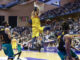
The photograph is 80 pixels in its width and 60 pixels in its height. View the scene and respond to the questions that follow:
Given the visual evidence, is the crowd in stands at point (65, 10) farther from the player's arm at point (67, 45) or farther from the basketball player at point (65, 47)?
the player's arm at point (67, 45)

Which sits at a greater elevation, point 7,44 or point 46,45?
point 7,44

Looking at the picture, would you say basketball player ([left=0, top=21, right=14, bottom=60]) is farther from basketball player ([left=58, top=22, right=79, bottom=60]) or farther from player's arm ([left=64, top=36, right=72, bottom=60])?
player's arm ([left=64, top=36, right=72, bottom=60])

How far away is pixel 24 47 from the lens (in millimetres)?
11734

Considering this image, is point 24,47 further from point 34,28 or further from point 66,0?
point 66,0

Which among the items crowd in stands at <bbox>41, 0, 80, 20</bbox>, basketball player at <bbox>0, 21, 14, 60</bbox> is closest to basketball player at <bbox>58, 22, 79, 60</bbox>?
basketball player at <bbox>0, 21, 14, 60</bbox>

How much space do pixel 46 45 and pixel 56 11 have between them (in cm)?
509

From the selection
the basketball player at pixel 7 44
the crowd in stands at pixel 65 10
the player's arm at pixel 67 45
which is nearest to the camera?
the player's arm at pixel 67 45

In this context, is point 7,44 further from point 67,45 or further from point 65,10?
point 65,10

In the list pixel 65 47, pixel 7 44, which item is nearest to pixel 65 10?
pixel 7 44

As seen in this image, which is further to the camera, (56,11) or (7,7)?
(7,7)

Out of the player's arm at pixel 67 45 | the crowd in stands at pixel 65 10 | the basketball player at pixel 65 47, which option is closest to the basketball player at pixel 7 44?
the basketball player at pixel 65 47

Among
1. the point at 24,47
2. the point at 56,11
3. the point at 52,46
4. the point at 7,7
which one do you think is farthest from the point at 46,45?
the point at 7,7

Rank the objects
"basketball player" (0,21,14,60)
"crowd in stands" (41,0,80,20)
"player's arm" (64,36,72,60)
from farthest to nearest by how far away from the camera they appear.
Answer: "crowd in stands" (41,0,80,20), "basketball player" (0,21,14,60), "player's arm" (64,36,72,60)

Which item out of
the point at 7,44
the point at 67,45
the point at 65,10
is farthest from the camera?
the point at 65,10
